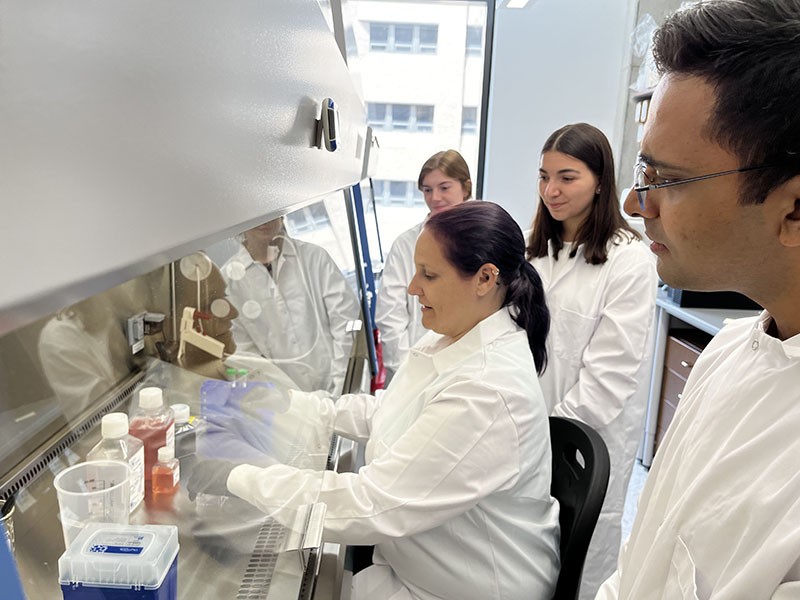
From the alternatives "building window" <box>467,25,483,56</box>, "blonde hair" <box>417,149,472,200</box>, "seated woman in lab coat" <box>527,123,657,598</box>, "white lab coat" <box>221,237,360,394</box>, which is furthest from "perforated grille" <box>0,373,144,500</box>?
"building window" <box>467,25,483,56</box>

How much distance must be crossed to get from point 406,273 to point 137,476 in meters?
1.84

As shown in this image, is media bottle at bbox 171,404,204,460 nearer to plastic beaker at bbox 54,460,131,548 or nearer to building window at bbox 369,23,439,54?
plastic beaker at bbox 54,460,131,548

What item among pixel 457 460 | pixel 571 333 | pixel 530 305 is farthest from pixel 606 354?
pixel 457 460

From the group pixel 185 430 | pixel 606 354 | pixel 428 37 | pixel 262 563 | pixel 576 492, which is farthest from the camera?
pixel 428 37

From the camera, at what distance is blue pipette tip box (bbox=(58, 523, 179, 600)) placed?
0.52 m

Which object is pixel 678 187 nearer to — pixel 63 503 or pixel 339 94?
pixel 339 94

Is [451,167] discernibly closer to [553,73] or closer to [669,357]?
[669,357]

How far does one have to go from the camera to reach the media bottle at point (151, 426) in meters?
0.93

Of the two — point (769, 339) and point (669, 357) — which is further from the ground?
point (769, 339)

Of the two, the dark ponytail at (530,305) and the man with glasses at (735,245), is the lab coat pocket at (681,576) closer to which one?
the man with glasses at (735,245)

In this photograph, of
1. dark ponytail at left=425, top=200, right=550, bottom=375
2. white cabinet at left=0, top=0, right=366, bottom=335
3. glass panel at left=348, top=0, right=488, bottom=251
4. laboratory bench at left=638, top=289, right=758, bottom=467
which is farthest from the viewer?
glass panel at left=348, top=0, right=488, bottom=251

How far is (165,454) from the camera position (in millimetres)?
941

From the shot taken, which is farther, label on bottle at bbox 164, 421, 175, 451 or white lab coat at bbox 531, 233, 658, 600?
white lab coat at bbox 531, 233, 658, 600

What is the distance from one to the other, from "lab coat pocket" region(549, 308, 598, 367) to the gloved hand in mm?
1267
